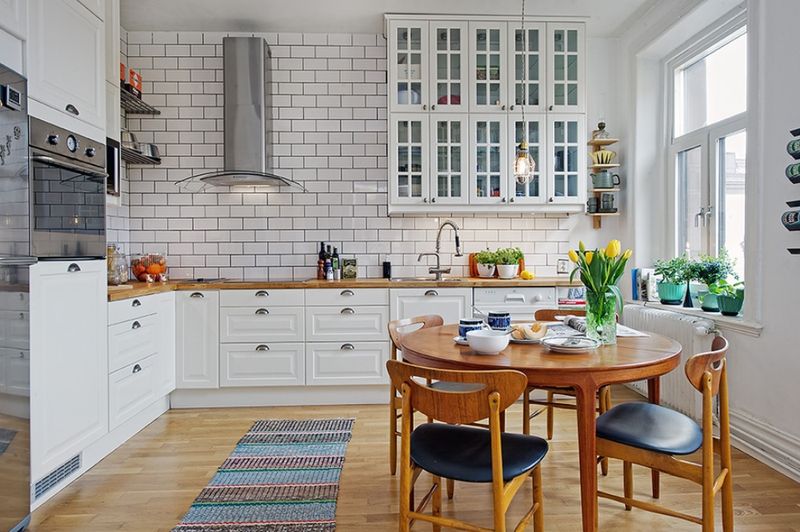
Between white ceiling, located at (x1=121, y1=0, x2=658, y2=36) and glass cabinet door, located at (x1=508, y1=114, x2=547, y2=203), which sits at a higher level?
white ceiling, located at (x1=121, y1=0, x2=658, y2=36)

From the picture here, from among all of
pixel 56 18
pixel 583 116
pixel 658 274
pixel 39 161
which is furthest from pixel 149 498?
pixel 583 116

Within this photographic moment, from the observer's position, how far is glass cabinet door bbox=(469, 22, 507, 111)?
387 cm

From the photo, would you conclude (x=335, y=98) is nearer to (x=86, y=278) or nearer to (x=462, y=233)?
(x=462, y=233)

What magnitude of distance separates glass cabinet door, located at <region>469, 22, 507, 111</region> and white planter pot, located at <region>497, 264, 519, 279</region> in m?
1.25

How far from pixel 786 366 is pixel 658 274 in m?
1.29

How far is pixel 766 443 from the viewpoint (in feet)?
8.45

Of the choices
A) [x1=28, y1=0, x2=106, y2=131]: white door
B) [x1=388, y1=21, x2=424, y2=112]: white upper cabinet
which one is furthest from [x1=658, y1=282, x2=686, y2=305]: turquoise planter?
[x1=28, y1=0, x2=106, y2=131]: white door

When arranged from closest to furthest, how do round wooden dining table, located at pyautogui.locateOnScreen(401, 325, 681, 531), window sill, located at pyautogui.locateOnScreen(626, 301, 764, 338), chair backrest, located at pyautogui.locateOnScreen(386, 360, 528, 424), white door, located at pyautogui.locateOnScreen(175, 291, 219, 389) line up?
chair backrest, located at pyautogui.locateOnScreen(386, 360, 528, 424)
round wooden dining table, located at pyautogui.locateOnScreen(401, 325, 681, 531)
window sill, located at pyautogui.locateOnScreen(626, 301, 764, 338)
white door, located at pyautogui.locateOnScreen(175, 291, 219, 389)

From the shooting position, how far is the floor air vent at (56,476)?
2.19 metres

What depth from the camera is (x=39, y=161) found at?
2143 millimetres

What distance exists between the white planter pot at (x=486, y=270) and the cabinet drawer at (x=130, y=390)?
2505 millimetres

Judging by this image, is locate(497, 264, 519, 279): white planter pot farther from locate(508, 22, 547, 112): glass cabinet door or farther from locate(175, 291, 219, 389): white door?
locate(175, 291, 219, 389): white door

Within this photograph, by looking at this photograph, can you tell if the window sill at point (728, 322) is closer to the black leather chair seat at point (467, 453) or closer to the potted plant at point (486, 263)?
the potted plant at point (486, 263)

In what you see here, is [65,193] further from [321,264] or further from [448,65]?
[448,65]
